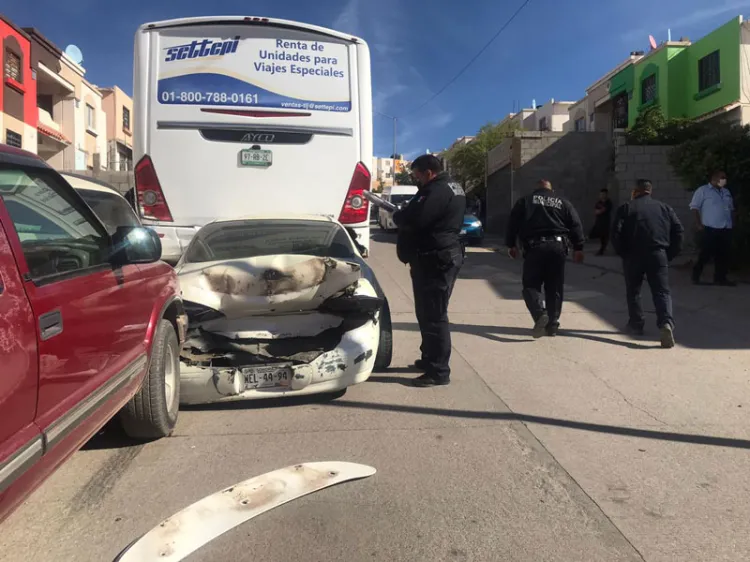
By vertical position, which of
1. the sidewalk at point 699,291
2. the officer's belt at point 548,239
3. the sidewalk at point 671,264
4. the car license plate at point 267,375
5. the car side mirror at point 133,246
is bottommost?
the car license plate at point 267,375

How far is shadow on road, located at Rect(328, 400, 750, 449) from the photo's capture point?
4.24m

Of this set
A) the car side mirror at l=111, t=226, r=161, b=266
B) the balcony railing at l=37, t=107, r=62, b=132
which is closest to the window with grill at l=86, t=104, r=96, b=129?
the balcony railing at l=37, t=107, r=62, b=132

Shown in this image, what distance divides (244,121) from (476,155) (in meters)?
29.5

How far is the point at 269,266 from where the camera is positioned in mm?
5176

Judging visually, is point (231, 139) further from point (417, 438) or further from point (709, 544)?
point (709, 544)

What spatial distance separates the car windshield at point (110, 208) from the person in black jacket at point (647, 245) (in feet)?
17.9

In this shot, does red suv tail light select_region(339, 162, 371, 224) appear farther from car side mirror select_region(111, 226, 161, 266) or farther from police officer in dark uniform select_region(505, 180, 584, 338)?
car side mirror select_region(111, 226, 161, 266)

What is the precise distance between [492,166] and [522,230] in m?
20.0

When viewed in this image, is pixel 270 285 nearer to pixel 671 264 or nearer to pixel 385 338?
pixel 385 338

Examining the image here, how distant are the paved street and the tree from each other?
29.5 metres

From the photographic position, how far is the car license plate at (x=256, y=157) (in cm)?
732

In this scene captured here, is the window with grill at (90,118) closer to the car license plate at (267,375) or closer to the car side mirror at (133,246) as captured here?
the car license plate at (267,375)

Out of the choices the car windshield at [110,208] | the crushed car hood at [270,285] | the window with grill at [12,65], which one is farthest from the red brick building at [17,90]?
the crushed car hood at [270,285]

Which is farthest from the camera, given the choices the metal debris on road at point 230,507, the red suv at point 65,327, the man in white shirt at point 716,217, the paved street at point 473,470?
the man in white shirt at point 716,217
